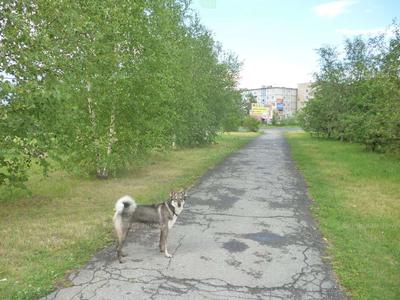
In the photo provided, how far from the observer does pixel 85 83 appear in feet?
39.9

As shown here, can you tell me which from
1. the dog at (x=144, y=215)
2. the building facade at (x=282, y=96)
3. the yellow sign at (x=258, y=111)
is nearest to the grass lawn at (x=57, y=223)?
the dog at (x=144, y=215)

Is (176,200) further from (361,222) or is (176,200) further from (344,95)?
(344,95)

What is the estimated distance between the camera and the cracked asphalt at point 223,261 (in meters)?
5.29

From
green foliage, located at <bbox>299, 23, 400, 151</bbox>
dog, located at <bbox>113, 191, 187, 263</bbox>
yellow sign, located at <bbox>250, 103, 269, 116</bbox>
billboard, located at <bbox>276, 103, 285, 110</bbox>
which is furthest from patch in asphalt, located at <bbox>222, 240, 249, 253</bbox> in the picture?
billboard, located at <bbox>276, 103, 285, 110</bbox>

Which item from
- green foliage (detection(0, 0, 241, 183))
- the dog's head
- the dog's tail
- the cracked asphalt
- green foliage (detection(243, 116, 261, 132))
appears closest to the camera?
the cracked asphalt

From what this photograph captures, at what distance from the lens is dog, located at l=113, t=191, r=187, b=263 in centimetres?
623

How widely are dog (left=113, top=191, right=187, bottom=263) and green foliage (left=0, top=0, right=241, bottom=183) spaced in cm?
279

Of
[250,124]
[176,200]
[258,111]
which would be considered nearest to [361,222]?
[176,200]

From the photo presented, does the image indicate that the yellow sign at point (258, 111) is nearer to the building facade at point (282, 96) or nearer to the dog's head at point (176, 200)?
the building facade at point (282, 96)

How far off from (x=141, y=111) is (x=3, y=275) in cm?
891

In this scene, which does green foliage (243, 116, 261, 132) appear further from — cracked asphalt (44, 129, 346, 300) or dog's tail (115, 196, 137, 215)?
dog's tail (115, 196, 137, 215)

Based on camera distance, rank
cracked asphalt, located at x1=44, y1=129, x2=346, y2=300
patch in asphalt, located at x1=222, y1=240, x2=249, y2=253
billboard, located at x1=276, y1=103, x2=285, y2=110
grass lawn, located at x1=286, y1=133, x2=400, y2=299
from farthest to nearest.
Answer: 1. billboard, located at x1=276, y1=103, x2=285, y2=110
2. patch in asphalt, located at x1=222, y1=240, x2=249, y2=253
3. grass lawn, located at x1=286, y1=133, x2=400, y2=299
4. cracked asphalt, located at x1=44, y1=129, x2=346, y2=300

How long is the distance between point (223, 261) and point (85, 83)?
7.80 metres

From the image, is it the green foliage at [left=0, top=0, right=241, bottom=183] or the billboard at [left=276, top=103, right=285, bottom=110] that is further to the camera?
the billboard at [left=276, top=103, right=285, bottom=110]
